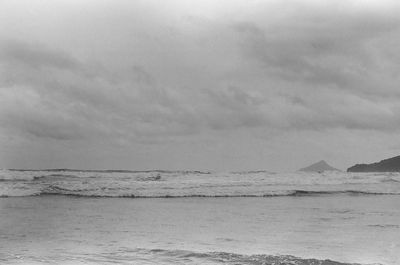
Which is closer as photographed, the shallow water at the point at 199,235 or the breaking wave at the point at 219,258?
the breaking wave at the point at 219,258

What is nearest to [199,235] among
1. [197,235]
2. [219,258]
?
[197,235]

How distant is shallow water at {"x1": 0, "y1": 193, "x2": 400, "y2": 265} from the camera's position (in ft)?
30.1

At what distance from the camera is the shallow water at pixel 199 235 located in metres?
9.18

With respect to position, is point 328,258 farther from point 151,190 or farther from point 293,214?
point 151,190

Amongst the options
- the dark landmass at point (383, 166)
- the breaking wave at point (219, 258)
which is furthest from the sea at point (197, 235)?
the dark landmass at point (383, 166)

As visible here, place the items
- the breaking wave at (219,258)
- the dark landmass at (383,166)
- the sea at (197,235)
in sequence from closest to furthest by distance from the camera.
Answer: the breaking wave at (219,258), the sea at (197,235), the dark landmass at (383,166)

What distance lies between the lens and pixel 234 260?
8.75 metres

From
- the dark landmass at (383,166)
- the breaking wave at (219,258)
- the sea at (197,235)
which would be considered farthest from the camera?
the dark landmass at (383,166)

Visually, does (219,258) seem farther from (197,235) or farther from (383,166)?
(383,166)

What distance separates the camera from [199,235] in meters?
12.3

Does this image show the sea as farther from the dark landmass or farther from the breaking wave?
the dark landmass

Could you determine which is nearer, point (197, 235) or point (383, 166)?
point (197, 235)

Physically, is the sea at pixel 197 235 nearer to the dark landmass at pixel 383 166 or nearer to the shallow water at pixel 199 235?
the shallow water at pixel 199 235

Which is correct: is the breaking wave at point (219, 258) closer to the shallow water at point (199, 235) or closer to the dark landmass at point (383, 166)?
the shallow water at point (199, 235)
